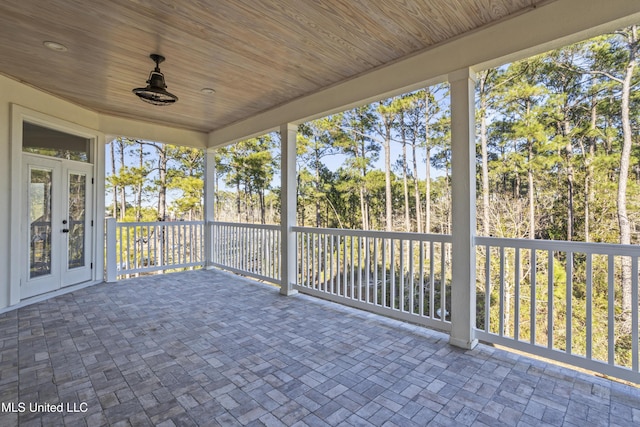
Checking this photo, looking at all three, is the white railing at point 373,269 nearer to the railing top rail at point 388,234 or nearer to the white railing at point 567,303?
the railing top rail at point 388,234

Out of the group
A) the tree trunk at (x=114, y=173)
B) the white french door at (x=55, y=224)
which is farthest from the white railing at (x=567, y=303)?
the tree trunk at (x=114, y=173)

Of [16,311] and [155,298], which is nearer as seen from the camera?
[16,311]

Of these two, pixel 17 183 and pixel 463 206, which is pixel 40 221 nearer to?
pixel 17 183

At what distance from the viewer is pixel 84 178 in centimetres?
462

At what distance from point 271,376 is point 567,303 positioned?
7.30ft

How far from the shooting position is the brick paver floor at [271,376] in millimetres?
1715

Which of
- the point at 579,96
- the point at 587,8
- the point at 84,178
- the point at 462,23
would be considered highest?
the point at 579,96

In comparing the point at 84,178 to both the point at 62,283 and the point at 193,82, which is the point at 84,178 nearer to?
the point at 62,283

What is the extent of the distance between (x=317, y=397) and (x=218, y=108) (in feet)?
13.2

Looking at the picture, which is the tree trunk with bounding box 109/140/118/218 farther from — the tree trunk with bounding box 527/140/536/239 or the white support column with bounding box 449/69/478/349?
the tree trunk with bounding box 527/140/536/239

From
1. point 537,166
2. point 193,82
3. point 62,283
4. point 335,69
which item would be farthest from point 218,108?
point 537,166

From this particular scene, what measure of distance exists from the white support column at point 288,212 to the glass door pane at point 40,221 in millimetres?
3140

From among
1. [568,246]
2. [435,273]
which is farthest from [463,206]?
[435,273]

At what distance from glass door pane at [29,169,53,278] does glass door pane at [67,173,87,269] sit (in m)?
0.30
